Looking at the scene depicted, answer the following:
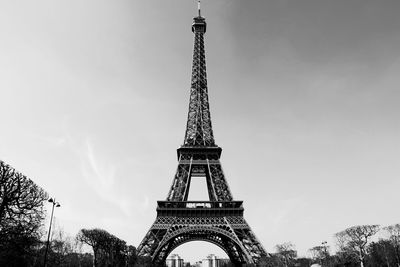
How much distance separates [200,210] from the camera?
160 feet

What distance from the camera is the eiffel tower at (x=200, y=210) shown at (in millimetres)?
45525

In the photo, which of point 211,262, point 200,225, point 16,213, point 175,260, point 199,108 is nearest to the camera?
point 16,213

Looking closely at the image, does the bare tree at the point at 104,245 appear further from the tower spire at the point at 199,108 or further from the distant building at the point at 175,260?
the distant building at the point at 175,260

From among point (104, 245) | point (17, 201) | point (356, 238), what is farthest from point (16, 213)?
point (356, 238)

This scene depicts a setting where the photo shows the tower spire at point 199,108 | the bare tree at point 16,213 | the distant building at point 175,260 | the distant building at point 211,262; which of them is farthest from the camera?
the distant building at point 211,262

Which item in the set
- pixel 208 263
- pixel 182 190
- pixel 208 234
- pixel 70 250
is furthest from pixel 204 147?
pixel 208 263

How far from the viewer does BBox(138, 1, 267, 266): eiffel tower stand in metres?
→ 45.5

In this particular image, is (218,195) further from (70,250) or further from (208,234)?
(70,250)

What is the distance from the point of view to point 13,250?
2519 cm

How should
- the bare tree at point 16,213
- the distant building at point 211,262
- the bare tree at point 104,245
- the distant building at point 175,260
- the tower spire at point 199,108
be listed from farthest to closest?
the distant building at point 211,262
the distant building at point 175,260
the tower spire at point 199,108
the bare tree at point 104,245
the bare tree at point 16,213

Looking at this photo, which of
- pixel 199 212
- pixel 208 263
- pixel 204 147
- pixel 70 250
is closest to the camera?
pixel 199 212

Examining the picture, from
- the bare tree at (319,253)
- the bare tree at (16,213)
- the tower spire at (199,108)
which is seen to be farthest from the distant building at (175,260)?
the bare tree at (16,213)

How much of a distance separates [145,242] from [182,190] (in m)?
11.5

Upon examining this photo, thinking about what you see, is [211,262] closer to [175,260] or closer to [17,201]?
[175,260]
